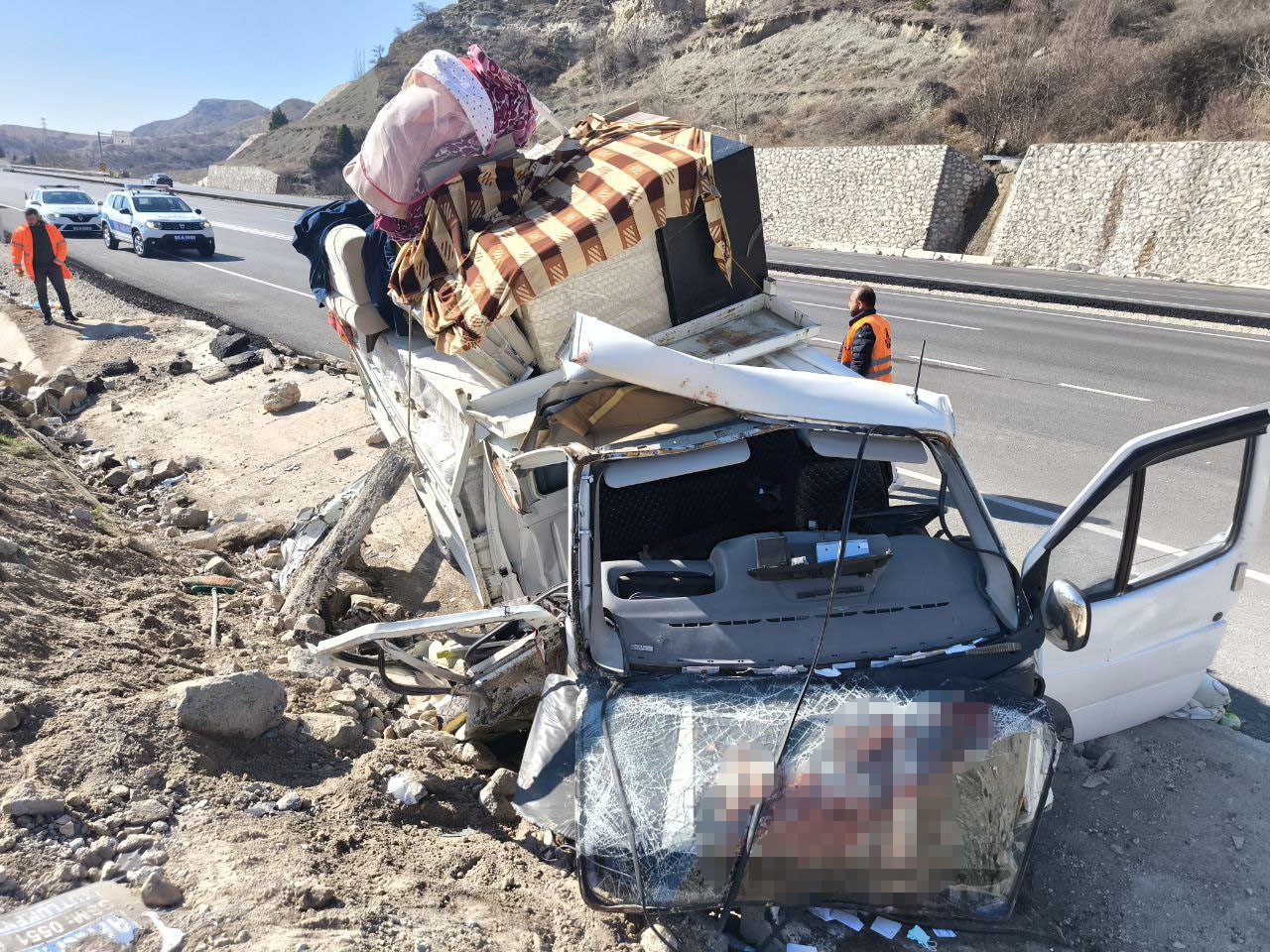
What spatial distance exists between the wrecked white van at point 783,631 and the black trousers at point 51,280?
12684 millimetres

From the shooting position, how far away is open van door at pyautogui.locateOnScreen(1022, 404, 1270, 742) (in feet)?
10.8

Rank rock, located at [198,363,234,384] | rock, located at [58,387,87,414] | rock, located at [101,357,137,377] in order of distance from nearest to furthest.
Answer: rock, located at [58,387,87,414] → rock, located at [198,363,234,384] → rock, located at [101,357,137,377]

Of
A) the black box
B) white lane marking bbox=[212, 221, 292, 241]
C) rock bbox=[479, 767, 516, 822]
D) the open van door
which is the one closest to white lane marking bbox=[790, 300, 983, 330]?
the black box

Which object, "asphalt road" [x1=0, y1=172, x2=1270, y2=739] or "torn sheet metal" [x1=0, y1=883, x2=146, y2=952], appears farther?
"asphalt road" [x1=0, y1=172, x2=1270, y2=739]

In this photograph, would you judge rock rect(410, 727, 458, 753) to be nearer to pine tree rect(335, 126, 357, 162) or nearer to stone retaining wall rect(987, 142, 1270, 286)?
stone retaining wall rect(987, 142, 1270, 286)

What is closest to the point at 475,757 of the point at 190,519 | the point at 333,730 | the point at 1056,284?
the point at 333,730

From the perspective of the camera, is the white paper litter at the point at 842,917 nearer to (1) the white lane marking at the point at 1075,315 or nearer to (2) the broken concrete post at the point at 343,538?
(2) the broken concrete post at the point at 343,538

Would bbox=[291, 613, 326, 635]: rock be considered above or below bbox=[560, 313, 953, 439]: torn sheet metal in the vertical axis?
below

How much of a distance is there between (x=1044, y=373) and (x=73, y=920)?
37.8 ft

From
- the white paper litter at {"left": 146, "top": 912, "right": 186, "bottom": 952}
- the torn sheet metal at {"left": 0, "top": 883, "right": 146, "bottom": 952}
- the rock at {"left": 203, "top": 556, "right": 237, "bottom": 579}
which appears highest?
the torn sheet metal at {"left": 0, "top": 883, "right": 146, "bottom": 952}

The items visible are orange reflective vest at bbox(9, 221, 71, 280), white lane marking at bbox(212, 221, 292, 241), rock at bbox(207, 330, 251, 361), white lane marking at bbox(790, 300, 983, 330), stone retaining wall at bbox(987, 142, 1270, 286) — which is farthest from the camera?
white lane marking at bbox(212, 221, 292, 241)

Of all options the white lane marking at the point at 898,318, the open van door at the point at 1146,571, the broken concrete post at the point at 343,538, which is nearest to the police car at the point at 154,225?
the white lane marking at the point at 898,318

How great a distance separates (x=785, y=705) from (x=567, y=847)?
108 centimetres

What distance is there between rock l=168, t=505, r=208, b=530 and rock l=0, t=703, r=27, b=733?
14.3 feet
